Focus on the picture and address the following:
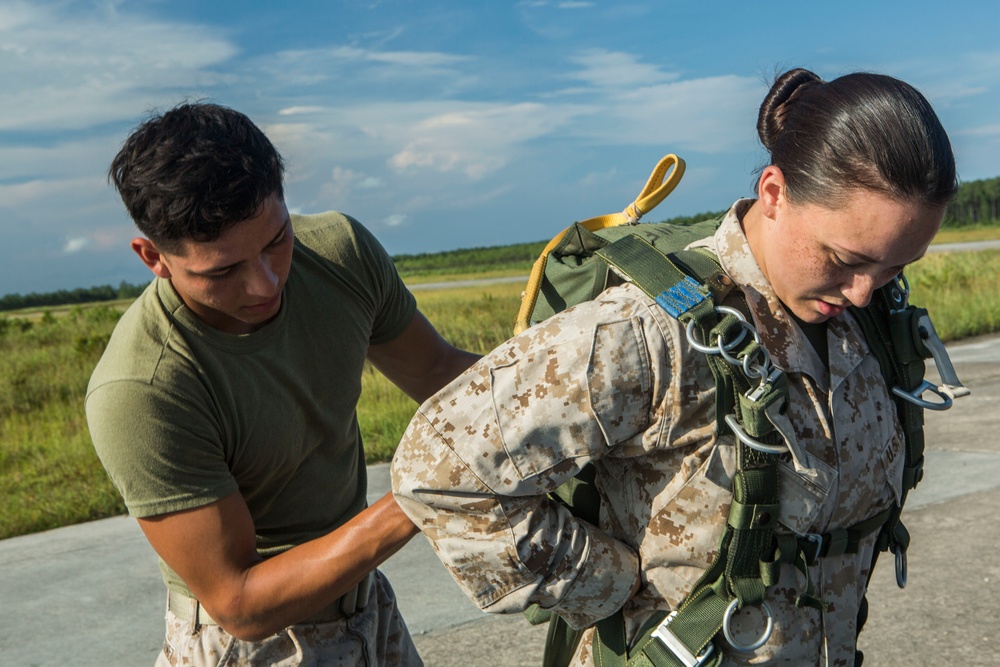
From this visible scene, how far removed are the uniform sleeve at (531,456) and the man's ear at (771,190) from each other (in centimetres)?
37

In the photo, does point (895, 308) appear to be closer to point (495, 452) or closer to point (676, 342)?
point (676, 342)

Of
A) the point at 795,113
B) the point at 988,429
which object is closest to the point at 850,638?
the point at 795,113

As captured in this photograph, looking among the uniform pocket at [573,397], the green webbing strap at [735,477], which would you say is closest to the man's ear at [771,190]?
the green webbing strap at [735,477]

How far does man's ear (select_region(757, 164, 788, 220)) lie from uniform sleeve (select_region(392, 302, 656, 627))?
37cm

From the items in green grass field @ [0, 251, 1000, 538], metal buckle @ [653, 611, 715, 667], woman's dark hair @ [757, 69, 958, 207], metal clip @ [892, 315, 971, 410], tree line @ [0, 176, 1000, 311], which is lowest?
tree line @ [0, 176, 1000, 311]

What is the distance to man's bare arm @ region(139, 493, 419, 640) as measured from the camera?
192 centimetres

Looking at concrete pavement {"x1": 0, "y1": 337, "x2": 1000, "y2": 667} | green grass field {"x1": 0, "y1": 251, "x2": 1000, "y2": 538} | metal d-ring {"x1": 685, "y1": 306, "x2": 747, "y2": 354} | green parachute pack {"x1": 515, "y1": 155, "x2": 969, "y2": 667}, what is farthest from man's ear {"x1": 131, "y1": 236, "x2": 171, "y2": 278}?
green grass field {"x1": 0, "y1": 251, "x2": 1000, "y2": 538}

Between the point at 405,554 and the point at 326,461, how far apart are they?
259 centimetres

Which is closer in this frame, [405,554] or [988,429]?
[405,554]

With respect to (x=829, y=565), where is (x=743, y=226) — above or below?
above

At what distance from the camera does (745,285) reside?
1748 mm

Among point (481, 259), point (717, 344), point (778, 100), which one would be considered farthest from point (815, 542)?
point (481, 259)

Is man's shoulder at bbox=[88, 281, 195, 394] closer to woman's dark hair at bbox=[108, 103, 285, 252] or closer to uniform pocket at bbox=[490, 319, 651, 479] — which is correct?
woman's dark hair at bbox=[108, 103, 285, 252]

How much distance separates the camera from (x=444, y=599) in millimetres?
4125
